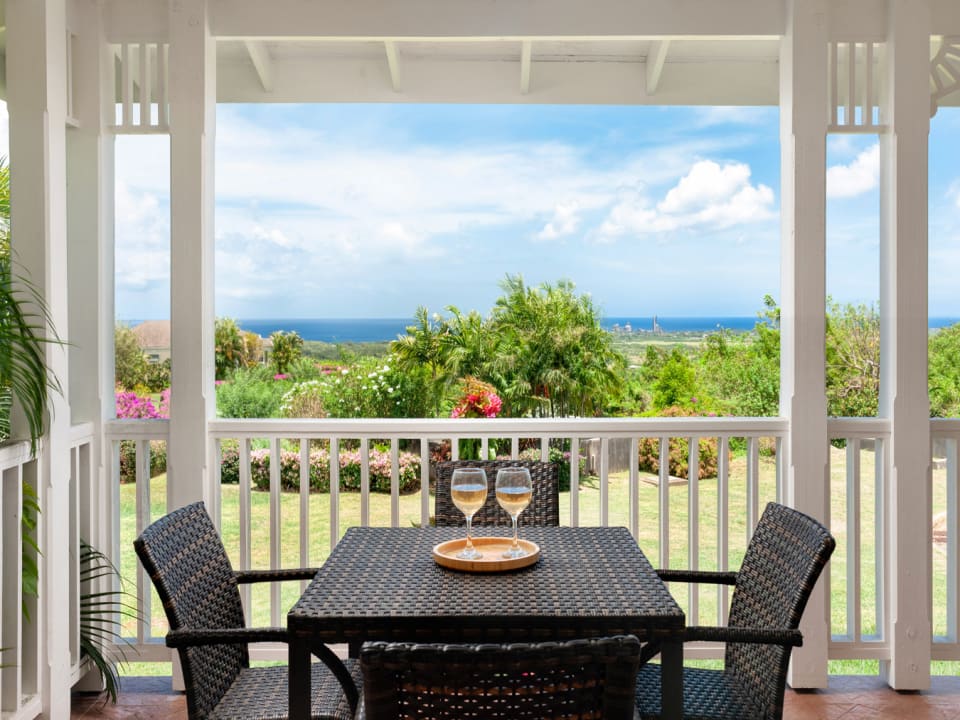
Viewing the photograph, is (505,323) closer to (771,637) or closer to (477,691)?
(771,637)

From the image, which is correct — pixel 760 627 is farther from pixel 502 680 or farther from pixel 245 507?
pixel 245 507

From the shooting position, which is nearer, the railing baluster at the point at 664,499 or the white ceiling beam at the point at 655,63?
the railing baluster at the point at 664,499

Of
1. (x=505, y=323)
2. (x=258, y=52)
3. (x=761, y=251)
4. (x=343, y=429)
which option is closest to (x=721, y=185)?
(x=761, y=251)

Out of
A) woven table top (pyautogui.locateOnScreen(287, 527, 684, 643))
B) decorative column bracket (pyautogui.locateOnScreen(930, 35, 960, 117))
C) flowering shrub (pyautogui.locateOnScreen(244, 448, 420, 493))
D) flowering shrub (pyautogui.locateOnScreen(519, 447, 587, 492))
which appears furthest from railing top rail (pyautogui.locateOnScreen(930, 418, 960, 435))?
flowering shrub (pyautogui.locateOnScreen(244, 448, 420, 493))

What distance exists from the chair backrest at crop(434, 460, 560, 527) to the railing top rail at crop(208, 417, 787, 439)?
20.8 inches

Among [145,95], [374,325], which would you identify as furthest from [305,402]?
[145,95]

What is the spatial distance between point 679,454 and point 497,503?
606 cm

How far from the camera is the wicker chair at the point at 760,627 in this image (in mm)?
1926

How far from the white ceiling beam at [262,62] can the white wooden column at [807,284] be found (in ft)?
8.97

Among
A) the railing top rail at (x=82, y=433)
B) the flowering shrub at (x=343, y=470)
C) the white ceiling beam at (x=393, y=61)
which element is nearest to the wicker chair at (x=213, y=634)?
the railing top rail at (x=82, y=433)

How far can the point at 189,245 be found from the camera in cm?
323

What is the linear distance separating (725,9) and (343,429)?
2271mm

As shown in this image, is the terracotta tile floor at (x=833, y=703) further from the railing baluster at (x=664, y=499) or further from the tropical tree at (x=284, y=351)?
the tropical tree at (x=284, y=351)

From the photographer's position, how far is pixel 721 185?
15.1 meters
